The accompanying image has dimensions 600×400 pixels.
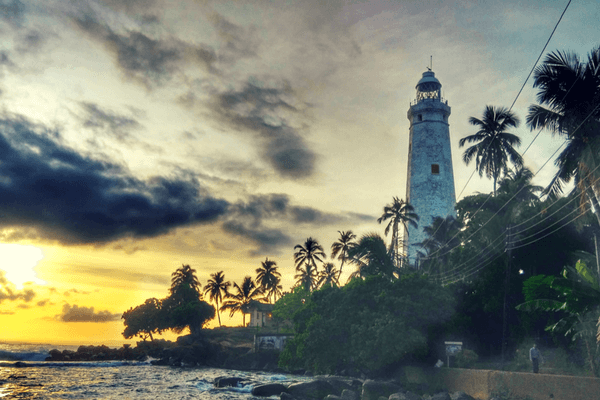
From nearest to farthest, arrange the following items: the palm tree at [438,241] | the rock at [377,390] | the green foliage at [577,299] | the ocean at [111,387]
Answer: the green foliage at [577,299], the rock at [377,390], the ocean at [111,387], the palm tree at [438,241]

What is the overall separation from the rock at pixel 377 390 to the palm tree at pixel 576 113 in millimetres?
14915

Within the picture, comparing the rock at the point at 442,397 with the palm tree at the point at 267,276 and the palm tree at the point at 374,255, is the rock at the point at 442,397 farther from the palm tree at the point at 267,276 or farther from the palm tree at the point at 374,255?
the palm tree at the point at 267,276

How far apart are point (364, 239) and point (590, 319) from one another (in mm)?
23652

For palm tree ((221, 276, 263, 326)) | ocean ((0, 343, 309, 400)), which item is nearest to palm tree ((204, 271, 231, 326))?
palm tree ((221, 276, 263, 326))

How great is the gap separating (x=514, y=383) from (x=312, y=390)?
13.7 meters

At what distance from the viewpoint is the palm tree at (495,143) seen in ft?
141

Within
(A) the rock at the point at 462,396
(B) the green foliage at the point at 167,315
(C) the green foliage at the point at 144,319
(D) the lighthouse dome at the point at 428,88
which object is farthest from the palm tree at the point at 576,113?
(C) the green foliage at the point at 144,319

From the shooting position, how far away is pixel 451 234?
50281 millimetres

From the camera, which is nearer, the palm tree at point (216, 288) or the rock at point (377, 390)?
the rock at point (377, 390)

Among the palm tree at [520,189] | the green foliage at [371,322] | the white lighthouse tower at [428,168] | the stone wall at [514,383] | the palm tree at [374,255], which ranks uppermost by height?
the white lighthouse tower at [428,168]

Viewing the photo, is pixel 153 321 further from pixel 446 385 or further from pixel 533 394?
pixel 533 394

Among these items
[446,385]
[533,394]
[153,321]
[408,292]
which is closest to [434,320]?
[408,292]

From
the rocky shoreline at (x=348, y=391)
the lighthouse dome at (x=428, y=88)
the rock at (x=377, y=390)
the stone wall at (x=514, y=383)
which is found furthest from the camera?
the lighthouse dome at (x=428, y=88)

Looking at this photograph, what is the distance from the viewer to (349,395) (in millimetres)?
29000
